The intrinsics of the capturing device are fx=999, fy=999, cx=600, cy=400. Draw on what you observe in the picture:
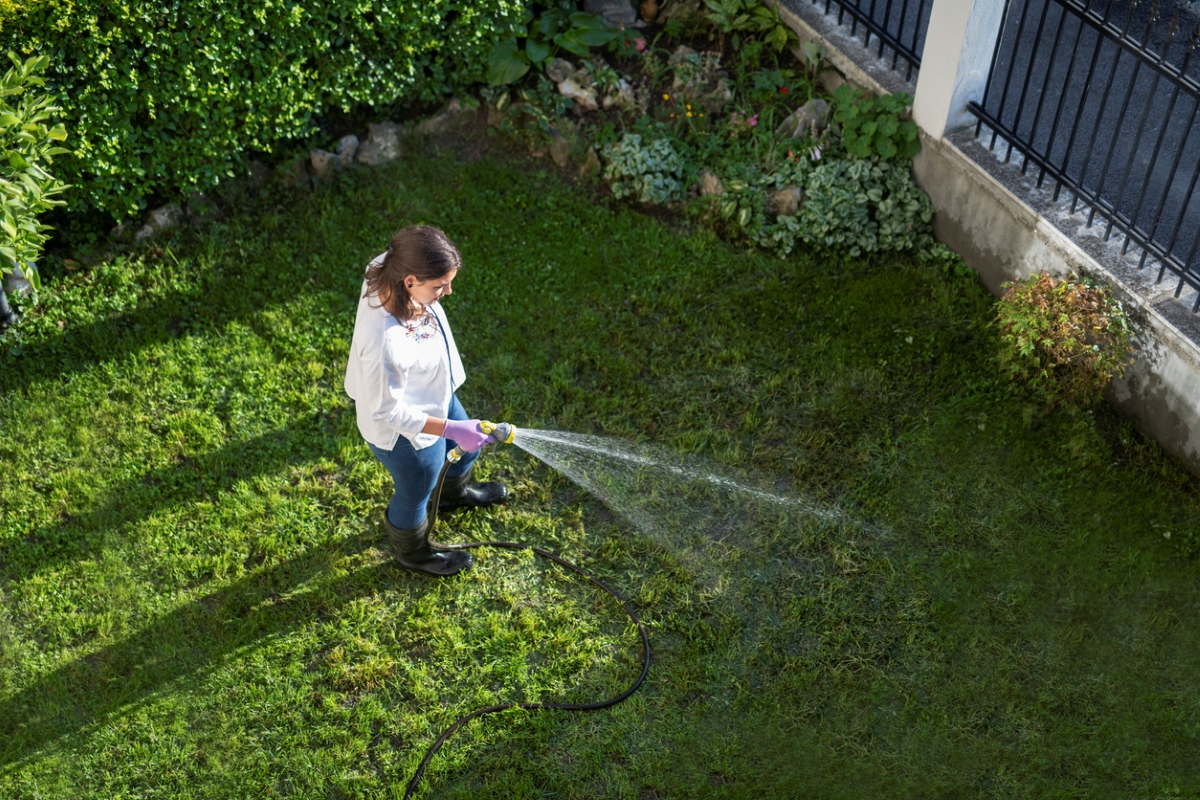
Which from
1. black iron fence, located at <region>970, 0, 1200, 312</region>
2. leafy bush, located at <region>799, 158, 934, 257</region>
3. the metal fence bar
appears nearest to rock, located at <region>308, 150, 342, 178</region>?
leafy bush, located at <region>799, 158, 934, 257</region>

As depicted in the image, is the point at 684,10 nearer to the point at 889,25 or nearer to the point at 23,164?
the point at 889,25

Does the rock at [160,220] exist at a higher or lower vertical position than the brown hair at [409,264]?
lower

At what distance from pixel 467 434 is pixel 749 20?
4.41m

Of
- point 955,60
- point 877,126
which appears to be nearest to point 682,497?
point 877,126

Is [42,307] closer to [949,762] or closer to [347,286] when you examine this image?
[347,286]

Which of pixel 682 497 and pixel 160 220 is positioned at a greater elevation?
pixel 160 220

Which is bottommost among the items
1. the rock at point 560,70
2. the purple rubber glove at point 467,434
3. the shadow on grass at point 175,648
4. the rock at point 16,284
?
the shadow on grass at point 175,648

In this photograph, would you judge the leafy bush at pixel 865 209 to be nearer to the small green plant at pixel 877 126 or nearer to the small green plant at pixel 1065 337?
the small green plant at pixel 877 126

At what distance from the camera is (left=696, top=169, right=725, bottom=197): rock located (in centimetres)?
670

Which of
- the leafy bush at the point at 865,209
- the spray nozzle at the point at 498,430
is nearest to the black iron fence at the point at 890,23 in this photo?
the leafy bush at the point at 865,209

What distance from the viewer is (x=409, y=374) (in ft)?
13.6

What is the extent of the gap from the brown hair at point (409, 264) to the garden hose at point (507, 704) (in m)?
0.65

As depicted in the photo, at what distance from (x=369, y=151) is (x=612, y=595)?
3904 millimetres

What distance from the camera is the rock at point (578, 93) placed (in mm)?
7086
